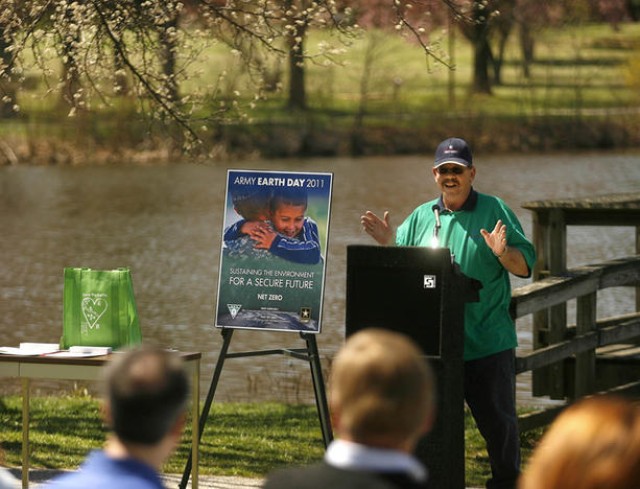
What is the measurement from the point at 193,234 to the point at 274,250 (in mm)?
21686

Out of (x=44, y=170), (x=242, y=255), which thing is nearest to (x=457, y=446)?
(x=242, y=255)

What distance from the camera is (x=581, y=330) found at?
10195 mm

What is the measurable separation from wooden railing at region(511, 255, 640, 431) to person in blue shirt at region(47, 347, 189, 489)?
554cm

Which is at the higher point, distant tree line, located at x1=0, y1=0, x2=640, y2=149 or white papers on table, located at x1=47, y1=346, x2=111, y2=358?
distant tree line, located at x1=0, y1=0, x2=640, y2=149

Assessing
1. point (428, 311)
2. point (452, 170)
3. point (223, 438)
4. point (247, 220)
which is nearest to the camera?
point (428, 311)

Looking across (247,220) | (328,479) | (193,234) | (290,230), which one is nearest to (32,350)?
(247,220)

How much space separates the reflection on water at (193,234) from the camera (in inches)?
701

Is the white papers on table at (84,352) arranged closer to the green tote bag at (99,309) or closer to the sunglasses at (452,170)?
the green tote bag at (99,309)

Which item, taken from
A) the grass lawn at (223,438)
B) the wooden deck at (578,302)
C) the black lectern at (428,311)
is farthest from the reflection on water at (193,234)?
the black lectern at (428,311)

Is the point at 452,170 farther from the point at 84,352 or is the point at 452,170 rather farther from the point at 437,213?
the point at 84,352

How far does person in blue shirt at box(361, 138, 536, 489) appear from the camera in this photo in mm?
7223

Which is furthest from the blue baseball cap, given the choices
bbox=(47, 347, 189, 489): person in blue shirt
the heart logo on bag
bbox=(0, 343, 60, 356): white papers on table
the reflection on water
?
the reflection on water

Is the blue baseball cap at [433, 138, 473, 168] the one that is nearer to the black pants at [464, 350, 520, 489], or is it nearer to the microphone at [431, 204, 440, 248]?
the microphone at [431, 204, 440, 248]

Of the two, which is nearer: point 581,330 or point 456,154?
point 456,154
